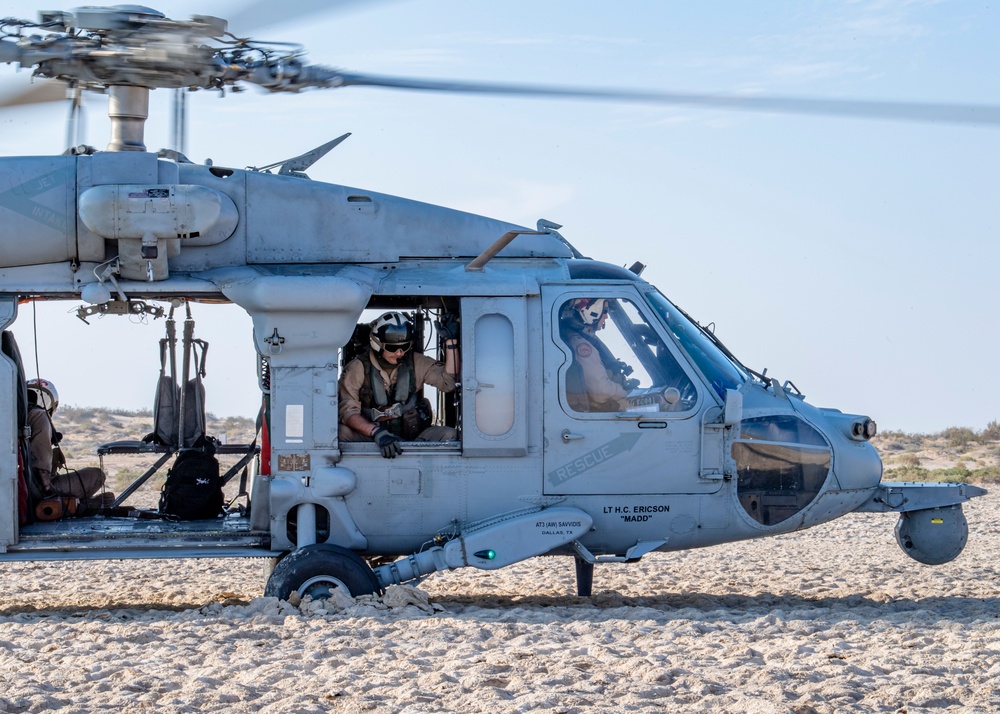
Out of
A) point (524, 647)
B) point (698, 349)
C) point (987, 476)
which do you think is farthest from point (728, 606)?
point (987, 476)

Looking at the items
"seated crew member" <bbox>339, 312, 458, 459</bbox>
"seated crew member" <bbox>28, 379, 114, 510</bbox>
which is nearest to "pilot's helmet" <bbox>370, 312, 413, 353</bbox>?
"seated crew member" <bbox>339, 312, 458, 459</bbox>

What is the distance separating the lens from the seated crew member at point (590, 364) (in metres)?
8.20

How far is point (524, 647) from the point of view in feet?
21.2

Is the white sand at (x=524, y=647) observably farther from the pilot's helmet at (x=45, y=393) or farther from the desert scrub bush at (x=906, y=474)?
the desert scrub bush at (x=906, y=474)

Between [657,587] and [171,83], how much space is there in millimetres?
5327

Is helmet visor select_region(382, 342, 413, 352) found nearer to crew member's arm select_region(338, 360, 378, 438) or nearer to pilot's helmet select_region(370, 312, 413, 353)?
pilot's helmet select_region(370, 312, 413, 353)

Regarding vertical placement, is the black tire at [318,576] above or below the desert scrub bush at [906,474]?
below

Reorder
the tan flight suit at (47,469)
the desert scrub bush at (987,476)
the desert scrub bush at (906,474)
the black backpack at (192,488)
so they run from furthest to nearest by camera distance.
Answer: the desert scrub bush at (987,476) → the desert scrub bush at (906,474) → the black backpack at (192,488) → the tan flight suit at (47,469)

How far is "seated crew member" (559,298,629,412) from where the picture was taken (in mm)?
8195

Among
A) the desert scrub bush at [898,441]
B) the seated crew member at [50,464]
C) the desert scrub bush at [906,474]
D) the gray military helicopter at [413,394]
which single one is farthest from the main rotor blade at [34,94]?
the desert scrub bush at [898,441]

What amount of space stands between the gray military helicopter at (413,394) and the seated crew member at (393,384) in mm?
49

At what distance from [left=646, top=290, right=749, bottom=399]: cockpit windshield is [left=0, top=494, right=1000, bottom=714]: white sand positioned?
5.27 ft

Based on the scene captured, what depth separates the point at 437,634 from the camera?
6.80 m

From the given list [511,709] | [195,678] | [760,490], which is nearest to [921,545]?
[760,490]
